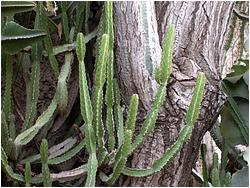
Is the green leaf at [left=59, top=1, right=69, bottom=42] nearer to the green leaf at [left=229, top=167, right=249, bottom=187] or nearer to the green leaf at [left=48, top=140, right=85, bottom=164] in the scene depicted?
the green leaf at [left=48, top=140, right=85, bottom=164]

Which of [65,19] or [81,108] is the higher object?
[65,19]

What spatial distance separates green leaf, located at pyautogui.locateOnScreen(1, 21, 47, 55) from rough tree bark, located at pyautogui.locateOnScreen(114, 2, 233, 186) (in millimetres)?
177

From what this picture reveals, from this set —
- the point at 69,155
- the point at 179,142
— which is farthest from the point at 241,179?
the point at 69,155

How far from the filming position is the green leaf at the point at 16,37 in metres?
0.75

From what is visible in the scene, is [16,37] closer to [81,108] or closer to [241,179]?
[81,108]

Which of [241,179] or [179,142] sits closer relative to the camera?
[179,142]

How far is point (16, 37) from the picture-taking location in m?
0.76

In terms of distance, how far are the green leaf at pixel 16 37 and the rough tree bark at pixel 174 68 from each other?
177 millimetres

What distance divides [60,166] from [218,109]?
0.32 m

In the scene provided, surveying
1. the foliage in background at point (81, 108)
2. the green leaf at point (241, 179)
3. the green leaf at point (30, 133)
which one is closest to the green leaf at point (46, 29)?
the foliage in background at point (81, 108)

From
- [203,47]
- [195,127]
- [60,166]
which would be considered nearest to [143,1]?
[203,47]

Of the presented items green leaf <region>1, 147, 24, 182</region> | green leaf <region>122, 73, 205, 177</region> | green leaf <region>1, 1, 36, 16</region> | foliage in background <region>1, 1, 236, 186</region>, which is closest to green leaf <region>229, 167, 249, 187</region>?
foliage in background <region>1, 1, 236, 186</region>

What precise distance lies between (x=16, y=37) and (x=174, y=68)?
292 millimetres

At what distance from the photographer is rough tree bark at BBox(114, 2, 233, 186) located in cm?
86
